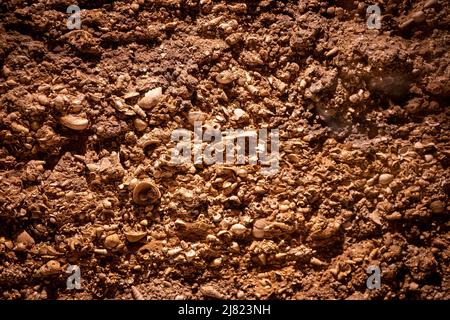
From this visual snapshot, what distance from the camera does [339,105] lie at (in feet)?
4.40

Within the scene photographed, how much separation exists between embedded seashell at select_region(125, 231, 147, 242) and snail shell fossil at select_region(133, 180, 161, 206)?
105 millimetres

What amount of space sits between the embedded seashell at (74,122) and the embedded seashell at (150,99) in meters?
0.21

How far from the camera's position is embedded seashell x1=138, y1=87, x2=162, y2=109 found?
1.32 meters

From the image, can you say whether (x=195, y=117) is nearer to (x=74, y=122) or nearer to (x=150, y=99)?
(x=150, y=99)

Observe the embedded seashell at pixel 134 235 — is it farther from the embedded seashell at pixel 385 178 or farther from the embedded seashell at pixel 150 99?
the embedded seashell at pixel 385 178

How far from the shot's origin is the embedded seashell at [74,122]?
1.29 metres

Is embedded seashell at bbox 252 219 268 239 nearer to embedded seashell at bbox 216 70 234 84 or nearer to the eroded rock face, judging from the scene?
the eroded rock face

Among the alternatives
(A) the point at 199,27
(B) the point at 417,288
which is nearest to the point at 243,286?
A: (B) the point at 417,288

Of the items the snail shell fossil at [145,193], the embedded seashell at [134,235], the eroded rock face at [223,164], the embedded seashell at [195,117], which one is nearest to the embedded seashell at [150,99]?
the eroded rock face at [223,164]

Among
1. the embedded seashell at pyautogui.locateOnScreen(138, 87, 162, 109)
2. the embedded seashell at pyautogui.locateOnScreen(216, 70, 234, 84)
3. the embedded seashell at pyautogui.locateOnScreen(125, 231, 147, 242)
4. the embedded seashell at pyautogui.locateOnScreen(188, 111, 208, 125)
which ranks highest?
the embedded seashell at pyautogui.locateOnScreen(216, 70, 234, 84)

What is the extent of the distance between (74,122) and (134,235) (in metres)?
0.46

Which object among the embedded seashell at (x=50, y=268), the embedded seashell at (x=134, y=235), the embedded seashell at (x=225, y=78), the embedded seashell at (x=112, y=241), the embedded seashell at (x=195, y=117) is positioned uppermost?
the embedded seashell at (x=225, y=78)

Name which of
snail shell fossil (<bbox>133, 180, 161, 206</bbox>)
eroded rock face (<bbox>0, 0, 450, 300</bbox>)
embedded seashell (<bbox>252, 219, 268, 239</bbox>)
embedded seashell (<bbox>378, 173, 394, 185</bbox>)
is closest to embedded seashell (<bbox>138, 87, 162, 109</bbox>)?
eroded rock face (<bbox>0, 0, 450, 300</bbox>)

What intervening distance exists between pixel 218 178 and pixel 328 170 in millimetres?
402
